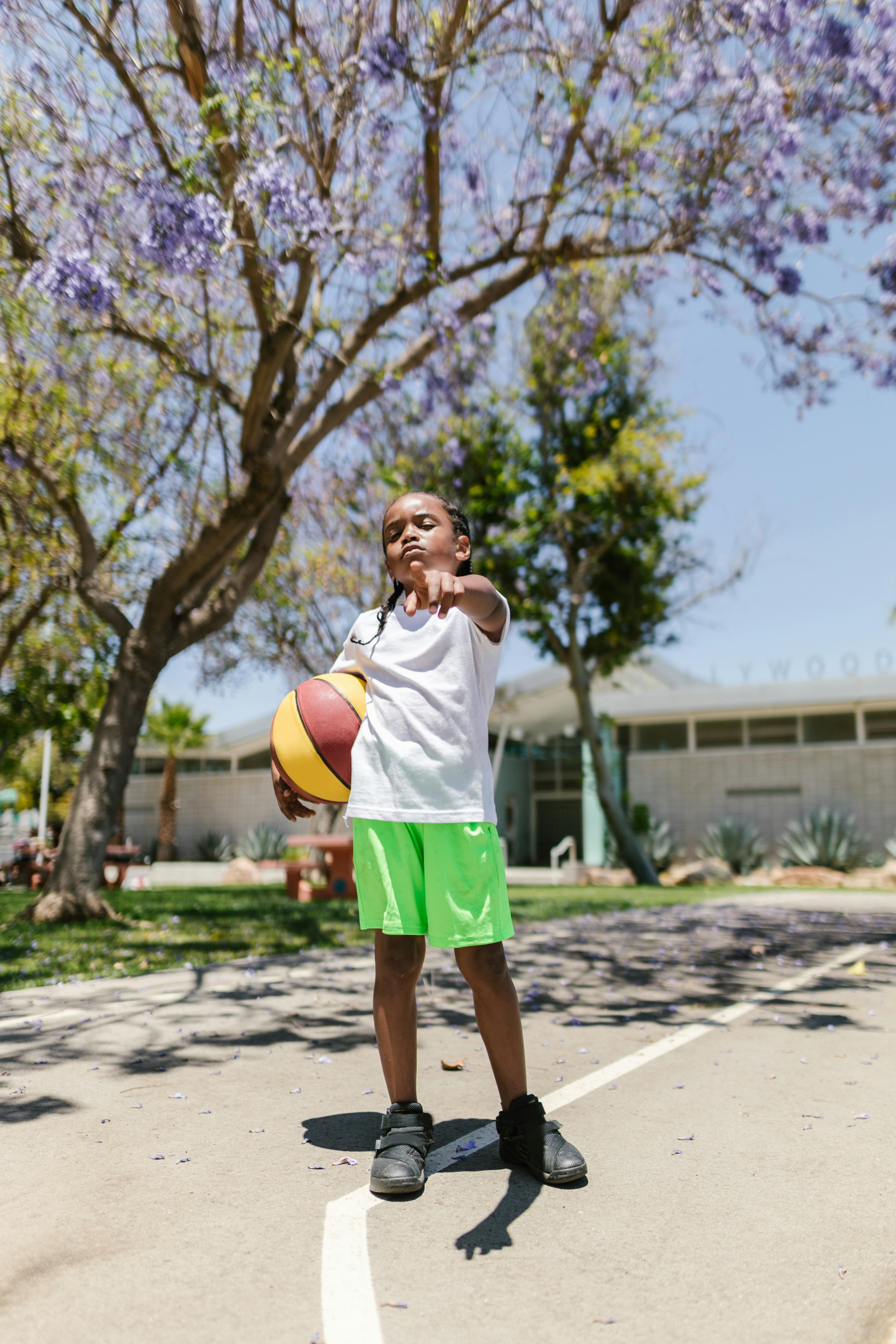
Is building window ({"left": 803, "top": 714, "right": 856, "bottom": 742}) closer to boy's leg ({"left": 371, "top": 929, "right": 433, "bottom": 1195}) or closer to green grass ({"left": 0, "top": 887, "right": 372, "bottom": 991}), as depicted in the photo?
green grass ({"left": 0, "top": 887, "right": 372, "bottom": 991})

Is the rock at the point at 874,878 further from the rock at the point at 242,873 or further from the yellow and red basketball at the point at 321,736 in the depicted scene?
the yellow and red basketball at the point at 321,736

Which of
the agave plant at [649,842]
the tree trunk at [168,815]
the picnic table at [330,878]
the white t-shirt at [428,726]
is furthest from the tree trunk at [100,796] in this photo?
the tree trunk at [168,815]

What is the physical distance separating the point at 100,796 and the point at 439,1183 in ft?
24.3

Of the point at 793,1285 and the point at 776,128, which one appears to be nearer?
the point at 793,1285

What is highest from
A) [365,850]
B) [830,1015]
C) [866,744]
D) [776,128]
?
[776,128]

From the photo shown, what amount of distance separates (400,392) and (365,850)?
421 inches

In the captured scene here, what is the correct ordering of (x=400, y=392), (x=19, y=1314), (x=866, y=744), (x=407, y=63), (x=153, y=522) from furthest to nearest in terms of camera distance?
(x=866, y=744), (x=153, y=522), (x=400, y=392), (x=407, y=63), (x=19, y=1314)

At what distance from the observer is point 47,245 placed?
9.01m

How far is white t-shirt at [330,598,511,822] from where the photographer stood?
113 inches

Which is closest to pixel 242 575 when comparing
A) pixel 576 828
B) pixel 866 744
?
pixel 866 744

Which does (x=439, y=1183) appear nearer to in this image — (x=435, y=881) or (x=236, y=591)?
(x=435, y=881)

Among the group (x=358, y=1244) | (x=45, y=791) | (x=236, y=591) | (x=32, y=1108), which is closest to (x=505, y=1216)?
(x=358, y=1244)

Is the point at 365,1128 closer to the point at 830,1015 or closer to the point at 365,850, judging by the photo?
the point at 365,850

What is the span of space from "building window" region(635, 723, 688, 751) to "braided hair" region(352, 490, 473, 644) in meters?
24.9
